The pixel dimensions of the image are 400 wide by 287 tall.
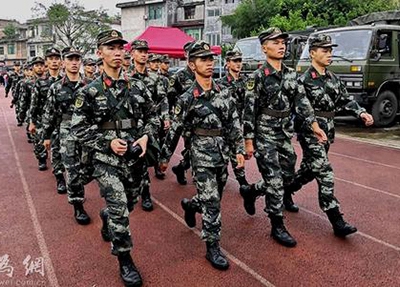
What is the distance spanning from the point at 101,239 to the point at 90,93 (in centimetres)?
157

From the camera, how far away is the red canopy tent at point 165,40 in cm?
1540

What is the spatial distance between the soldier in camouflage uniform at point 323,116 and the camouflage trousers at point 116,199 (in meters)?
1.82

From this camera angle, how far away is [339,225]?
3.92 m

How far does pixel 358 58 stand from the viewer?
32.0ft

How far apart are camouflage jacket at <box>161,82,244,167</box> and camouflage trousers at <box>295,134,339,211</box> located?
0.90 metres

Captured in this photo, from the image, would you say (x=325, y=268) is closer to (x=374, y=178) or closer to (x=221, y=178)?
(x=221, y=178)

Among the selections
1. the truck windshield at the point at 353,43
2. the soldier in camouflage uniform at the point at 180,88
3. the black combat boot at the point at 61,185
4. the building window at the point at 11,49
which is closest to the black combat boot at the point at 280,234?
the soldier in camouflage uniform at the point at 180,88

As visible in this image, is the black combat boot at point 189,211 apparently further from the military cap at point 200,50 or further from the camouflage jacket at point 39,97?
the camouflage jacket at point 39,97

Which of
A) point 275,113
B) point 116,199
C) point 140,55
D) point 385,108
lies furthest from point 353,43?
point 116,199

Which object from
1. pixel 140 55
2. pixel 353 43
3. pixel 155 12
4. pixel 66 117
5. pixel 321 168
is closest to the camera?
pixel 321 168

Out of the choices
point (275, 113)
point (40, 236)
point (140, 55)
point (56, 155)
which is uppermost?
point (140, 55)

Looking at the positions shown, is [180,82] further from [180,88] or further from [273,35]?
[273,35]

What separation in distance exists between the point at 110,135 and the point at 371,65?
8.33 metres

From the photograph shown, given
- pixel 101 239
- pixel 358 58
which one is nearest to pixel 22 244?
pixel 101 239
